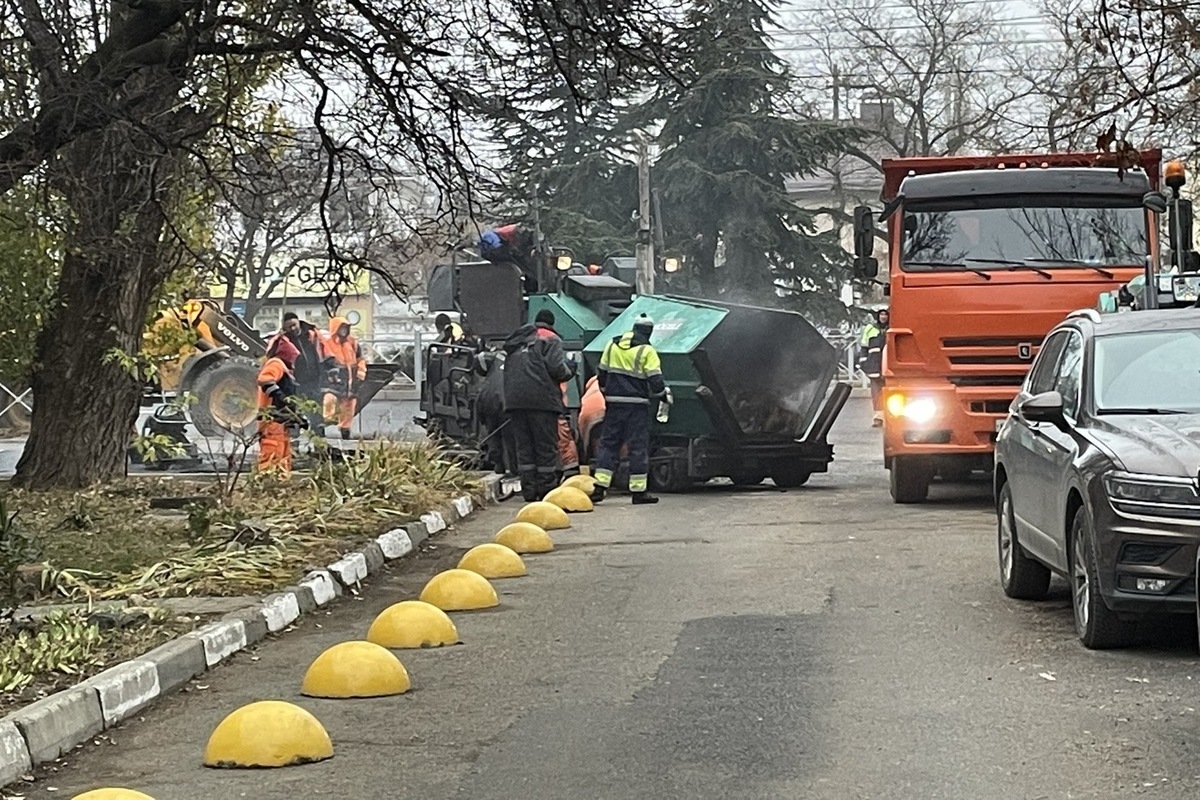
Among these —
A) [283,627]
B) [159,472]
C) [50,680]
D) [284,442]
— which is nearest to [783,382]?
[284,442]

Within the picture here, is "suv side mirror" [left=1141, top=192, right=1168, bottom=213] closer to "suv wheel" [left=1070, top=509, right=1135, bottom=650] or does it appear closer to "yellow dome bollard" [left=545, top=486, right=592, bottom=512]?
"yellow dome bollard" [left=545, top=486, right=592, bottom=512]

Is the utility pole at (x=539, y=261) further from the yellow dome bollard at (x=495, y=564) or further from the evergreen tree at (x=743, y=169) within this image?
the evergreen tree at (x=743, y=169)

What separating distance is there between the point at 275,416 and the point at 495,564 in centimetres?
575

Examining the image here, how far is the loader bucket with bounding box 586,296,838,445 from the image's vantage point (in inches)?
695

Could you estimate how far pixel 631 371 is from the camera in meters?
16.8

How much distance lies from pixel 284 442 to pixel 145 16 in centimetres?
742

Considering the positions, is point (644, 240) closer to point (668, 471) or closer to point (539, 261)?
point (539, 261)

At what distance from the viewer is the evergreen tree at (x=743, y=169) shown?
40.2 meters

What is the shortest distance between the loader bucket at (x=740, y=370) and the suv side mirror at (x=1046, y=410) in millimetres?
8321

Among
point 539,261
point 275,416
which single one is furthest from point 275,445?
point 539,261

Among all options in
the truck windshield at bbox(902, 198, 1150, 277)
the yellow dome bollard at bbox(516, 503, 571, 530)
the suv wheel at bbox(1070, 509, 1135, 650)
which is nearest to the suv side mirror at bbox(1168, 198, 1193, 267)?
the truck windshield at bbox(902, 198, 1150, 277)

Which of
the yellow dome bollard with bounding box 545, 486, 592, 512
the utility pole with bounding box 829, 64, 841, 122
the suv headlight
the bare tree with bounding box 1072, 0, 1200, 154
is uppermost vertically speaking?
the utility pole with bounding box 829, 64, 841, 122

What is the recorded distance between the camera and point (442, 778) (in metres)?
6.27

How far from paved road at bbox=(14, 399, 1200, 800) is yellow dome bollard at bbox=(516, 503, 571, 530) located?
2692 millimetres
